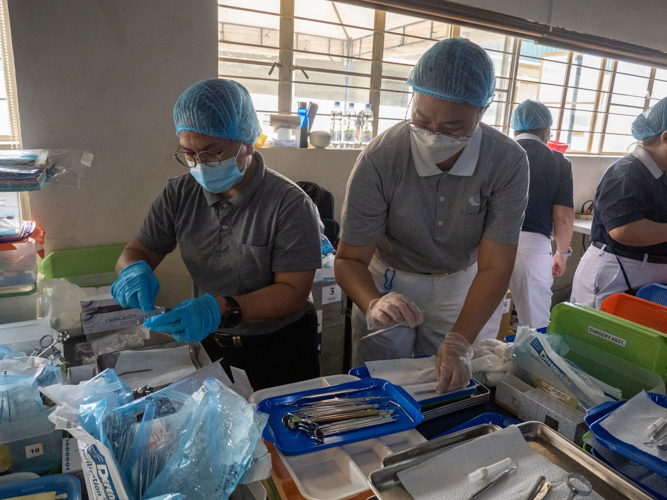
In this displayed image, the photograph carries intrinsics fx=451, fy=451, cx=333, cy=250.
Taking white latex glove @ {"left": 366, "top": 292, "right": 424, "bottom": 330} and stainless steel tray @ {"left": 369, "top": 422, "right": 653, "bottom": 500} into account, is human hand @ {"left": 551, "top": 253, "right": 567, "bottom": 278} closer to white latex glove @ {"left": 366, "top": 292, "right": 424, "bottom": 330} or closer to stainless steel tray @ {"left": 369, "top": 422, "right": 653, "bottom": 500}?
white latex glove @ {"left": 366, "top": 292, "right": 424, "bottom": 330}

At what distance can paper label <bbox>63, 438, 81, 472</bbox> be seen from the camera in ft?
2.56

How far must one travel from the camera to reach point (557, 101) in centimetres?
403

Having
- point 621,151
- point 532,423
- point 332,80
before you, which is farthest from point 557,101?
point 532,423

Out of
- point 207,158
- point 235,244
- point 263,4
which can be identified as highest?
point 263,4

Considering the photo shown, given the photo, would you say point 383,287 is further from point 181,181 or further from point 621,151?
point 621,151

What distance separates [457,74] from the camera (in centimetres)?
117

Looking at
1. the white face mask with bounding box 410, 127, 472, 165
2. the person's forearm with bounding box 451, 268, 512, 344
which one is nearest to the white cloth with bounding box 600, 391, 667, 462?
the person's forearm with bounding box 451, 268, 512, 344

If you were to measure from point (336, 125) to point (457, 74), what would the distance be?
A: 6.63ft

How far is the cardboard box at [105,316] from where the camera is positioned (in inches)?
67.1

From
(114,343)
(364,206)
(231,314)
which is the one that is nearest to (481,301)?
(364,206)

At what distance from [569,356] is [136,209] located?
2099 mm

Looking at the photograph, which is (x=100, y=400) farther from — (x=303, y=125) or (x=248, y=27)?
(x=248, y=27)

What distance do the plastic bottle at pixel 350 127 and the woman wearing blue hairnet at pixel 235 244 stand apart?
1800 millimetres

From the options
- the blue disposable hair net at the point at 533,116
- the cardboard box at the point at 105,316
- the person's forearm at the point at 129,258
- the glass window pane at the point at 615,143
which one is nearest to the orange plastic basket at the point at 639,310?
the person's forearm at the point at 129,258
